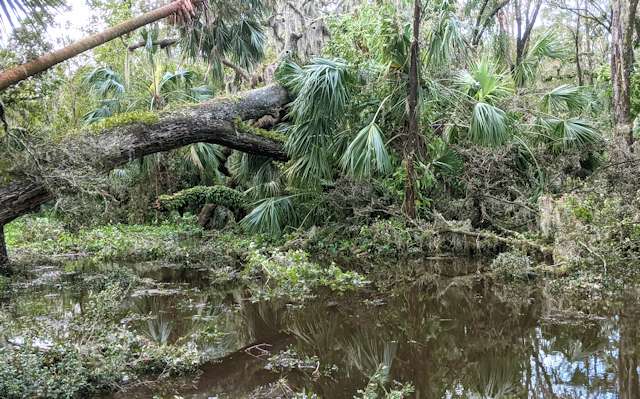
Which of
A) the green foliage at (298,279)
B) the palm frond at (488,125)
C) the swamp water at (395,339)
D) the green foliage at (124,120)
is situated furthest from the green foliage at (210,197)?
the palm frond at (488,125)

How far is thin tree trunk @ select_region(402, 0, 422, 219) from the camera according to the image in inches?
334

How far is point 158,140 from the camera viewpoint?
342 inches

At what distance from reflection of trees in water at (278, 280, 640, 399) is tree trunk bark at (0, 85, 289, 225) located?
3948mm

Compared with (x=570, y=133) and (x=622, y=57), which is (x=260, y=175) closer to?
(x=570, y=133)

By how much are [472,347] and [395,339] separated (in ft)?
2.09

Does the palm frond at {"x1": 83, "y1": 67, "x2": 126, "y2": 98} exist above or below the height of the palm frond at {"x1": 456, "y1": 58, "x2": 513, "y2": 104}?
above

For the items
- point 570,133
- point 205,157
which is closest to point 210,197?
point 205,157

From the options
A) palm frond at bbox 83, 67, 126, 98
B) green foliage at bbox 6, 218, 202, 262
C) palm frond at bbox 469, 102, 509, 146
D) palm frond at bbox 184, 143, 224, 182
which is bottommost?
green foliage at bbox 6, 218, 202, 262

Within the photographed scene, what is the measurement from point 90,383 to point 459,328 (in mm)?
3031

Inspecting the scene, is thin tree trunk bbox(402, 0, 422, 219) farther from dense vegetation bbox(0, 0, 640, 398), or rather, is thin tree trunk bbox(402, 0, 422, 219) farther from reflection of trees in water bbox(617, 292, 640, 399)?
reflection of trees in water bbox(617, 292, 640, 399)

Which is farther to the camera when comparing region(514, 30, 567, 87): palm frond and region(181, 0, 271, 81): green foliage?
region(514, 30, 567, 87): palm frond

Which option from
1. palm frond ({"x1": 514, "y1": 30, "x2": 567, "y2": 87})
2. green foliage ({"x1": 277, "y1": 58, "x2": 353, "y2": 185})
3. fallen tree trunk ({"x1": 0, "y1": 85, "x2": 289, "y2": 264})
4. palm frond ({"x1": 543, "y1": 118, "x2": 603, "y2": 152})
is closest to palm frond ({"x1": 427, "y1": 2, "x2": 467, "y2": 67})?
green foliage ({"x1": 277, "y1": 58, "x2": 353, "y2": 185})

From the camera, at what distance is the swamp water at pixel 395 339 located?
11.7ft

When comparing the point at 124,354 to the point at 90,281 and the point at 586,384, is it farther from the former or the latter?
the point at 90,281
